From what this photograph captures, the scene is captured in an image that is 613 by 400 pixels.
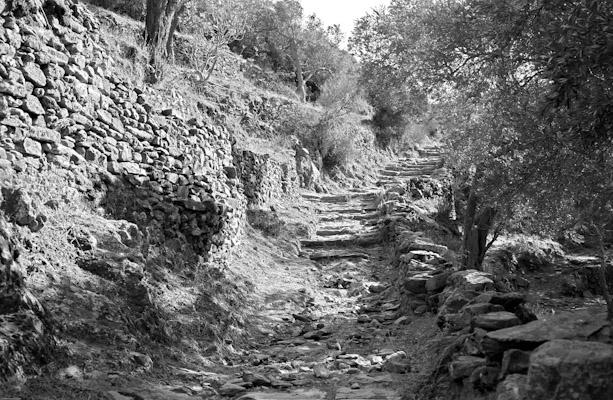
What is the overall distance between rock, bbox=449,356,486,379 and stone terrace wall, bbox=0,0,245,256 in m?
5.30

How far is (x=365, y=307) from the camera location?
959 cm

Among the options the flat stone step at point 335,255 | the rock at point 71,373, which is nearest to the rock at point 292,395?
the rock at point 71,373

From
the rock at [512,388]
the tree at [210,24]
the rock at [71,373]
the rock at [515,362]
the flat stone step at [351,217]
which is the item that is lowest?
the rock at [71,373]

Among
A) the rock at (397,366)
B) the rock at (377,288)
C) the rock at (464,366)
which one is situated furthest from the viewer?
the rock at (377,288)

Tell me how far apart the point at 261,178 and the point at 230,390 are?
388 inches

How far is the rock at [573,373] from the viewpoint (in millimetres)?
3385

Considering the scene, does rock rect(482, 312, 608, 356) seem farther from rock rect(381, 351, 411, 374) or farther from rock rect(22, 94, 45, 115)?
rock rect(22, 94, 45, 115)

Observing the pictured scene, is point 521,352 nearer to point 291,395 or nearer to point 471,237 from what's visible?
point 291,395

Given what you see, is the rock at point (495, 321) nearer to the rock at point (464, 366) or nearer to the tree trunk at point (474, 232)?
the rock at point (464, 366)

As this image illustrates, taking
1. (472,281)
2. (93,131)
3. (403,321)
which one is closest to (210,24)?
(93,131)

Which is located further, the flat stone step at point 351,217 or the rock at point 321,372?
the flat stone step at point 351,217

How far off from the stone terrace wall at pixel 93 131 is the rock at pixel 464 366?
17.4 ft

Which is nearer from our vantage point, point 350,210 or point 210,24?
point 350,210

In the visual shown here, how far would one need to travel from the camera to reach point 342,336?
8016 millimetres
